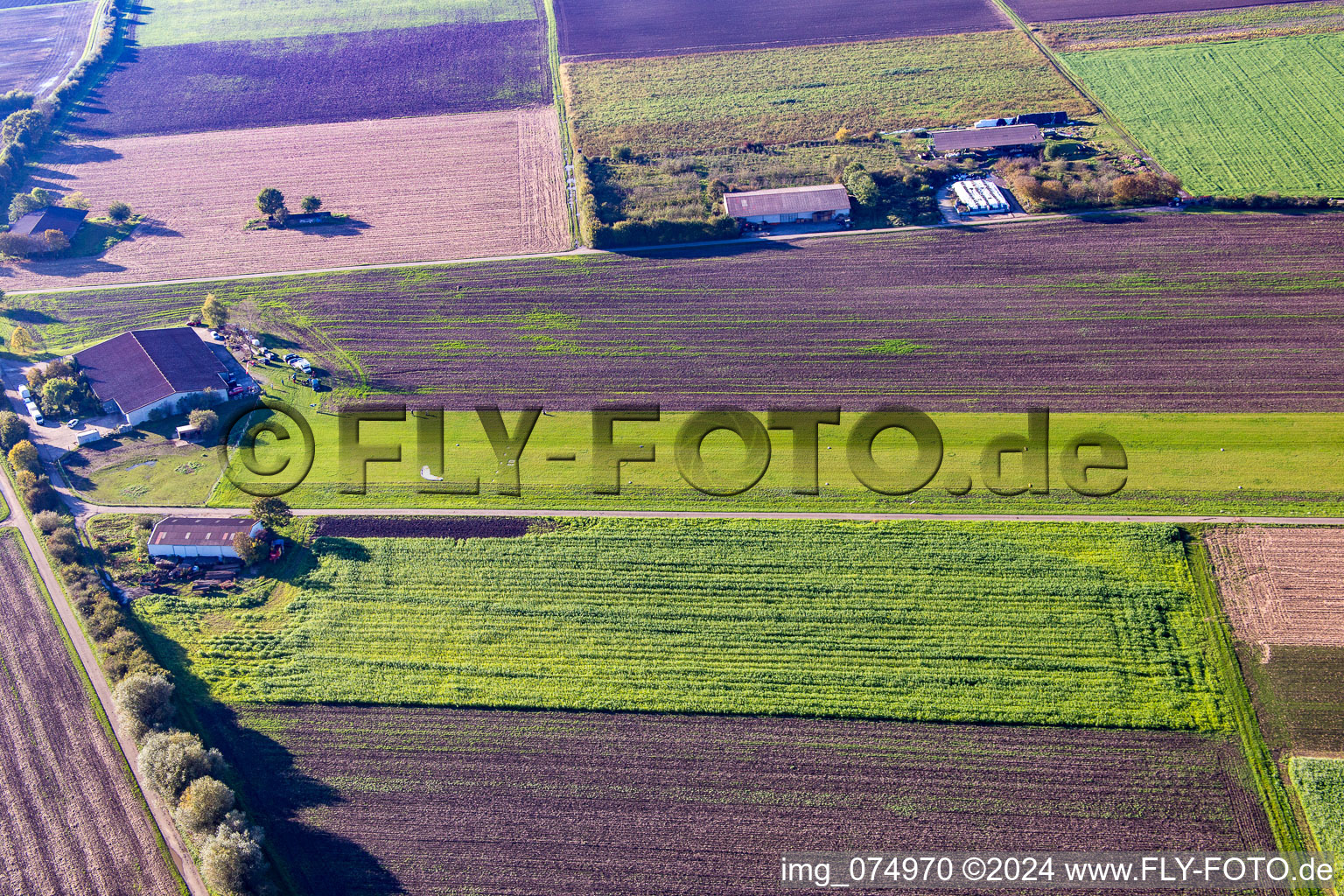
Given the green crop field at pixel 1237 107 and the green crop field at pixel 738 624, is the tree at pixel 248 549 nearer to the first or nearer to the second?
the green crop field at pixel 738 624

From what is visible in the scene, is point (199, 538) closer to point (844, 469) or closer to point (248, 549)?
point (248, 549)

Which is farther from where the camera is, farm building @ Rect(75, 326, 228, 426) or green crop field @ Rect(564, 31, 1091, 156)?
green crop field @ Rect(564, 31, 1091, 156)

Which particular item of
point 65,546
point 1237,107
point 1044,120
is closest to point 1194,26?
point 1237,107

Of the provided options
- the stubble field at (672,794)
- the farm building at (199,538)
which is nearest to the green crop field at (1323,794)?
the stubble field at (672,794)

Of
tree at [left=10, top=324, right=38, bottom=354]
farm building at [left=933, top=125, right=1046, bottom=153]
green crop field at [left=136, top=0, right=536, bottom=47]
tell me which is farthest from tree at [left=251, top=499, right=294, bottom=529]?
green crop field at [left=136, top=0, right=536, bottom=47]

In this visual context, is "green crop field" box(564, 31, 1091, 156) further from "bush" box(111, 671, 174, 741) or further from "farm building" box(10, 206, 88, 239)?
"bush" box(111, 671, 174, 741)
